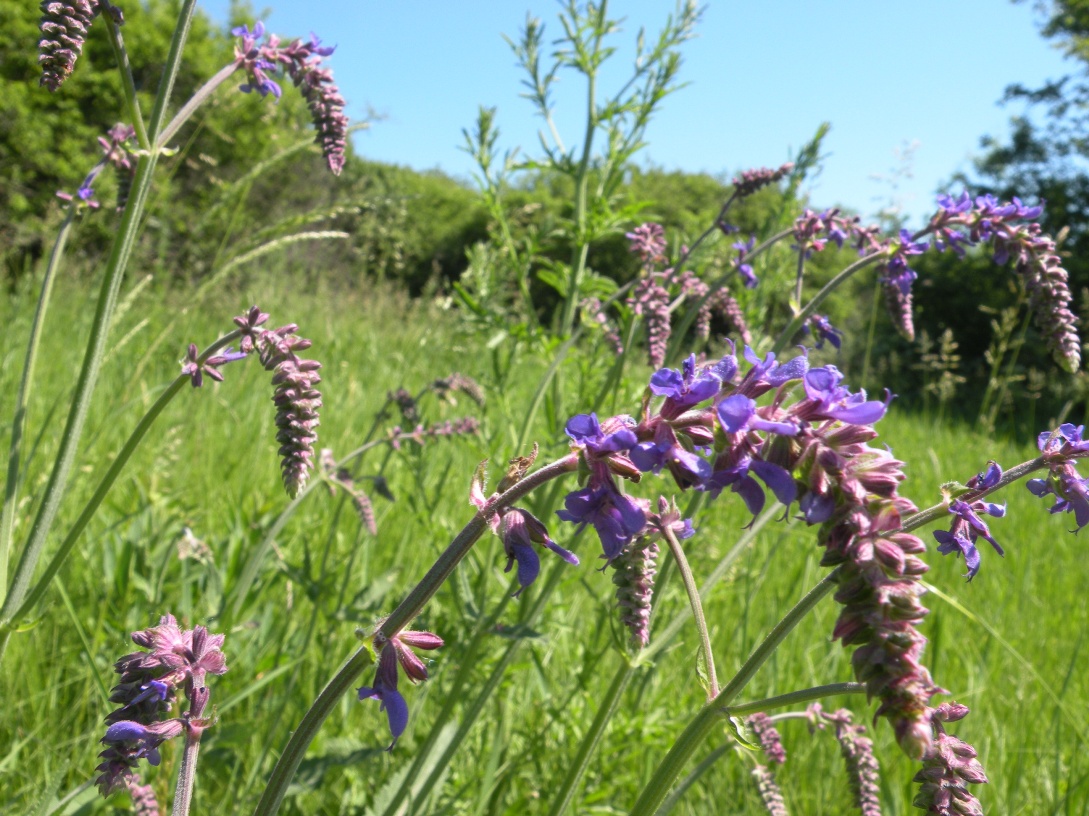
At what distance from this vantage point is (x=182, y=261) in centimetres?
1112

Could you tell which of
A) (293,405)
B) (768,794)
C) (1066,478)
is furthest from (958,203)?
(293,405)

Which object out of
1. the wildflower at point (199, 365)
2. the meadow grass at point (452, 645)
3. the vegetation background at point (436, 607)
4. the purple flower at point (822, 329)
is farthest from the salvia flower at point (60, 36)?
the purple flower at point (822, 329)

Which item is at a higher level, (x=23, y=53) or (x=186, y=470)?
(x=23, y=53)

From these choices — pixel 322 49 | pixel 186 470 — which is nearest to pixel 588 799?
pixel 322 49

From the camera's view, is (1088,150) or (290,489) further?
(1088,150)

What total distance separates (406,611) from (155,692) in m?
0.41

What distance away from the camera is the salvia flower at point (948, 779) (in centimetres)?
99

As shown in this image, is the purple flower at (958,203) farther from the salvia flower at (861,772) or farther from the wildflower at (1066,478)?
the salvia flower at (861,772)

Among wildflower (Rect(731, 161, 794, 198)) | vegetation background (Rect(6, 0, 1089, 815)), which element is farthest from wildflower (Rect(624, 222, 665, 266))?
wildflower (Rect(731, 161, 794, 198))

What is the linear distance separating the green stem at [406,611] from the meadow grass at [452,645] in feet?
1.96

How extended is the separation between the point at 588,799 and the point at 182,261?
10.8 m

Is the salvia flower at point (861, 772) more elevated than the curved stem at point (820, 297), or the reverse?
the curved stem at point (820, 297)

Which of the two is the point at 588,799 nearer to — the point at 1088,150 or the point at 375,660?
the point at 375,660

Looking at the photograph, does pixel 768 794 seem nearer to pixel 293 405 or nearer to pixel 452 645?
pixel 452 645
